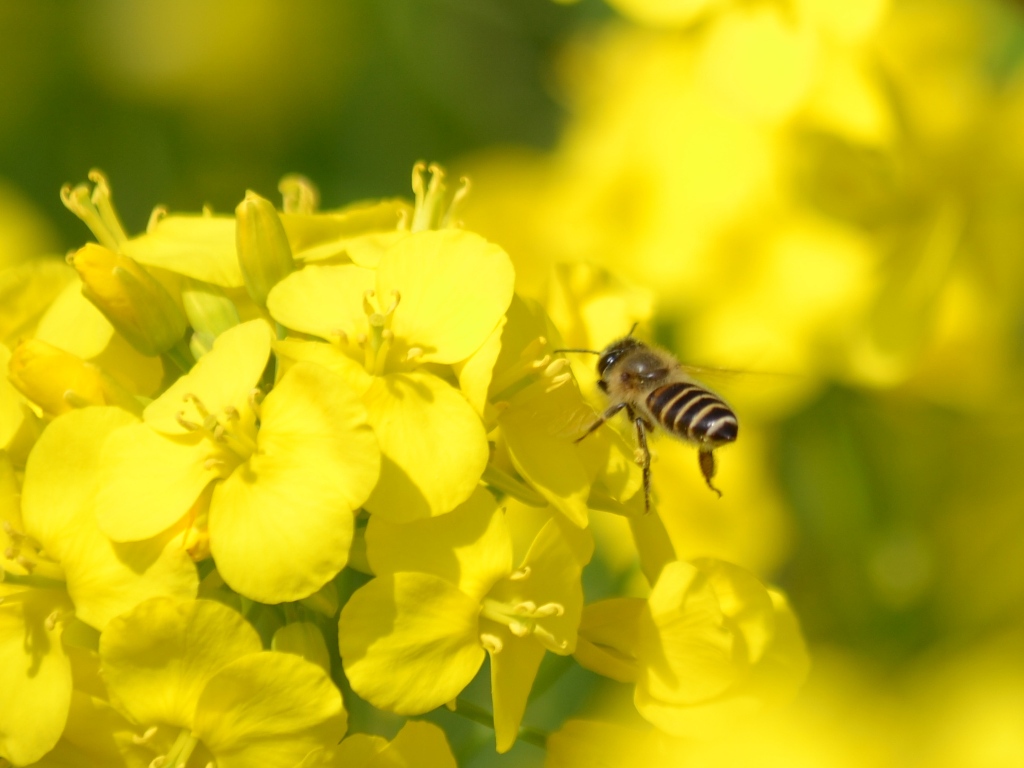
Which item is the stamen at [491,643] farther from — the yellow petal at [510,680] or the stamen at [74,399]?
the stamen at [74,399]

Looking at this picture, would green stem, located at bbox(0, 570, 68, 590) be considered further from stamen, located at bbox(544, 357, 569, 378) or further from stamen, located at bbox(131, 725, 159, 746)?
stamen, located at bbox(544, 357, 569, 378)

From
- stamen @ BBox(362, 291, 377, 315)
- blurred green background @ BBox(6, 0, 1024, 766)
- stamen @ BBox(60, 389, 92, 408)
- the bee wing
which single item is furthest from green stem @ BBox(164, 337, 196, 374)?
blurred green background @ BBox(6, 0, 1024, 766)

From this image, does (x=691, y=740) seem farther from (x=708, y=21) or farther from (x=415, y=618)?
(x=708, y=21)

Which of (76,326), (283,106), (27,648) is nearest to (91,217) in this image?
(76,326)

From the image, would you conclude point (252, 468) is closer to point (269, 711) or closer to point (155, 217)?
point (269, 711)

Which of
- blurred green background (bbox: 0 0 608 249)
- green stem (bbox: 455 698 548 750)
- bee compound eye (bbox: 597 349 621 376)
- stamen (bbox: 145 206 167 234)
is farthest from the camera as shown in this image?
blurred green background (bbox: 0 0 608 249)

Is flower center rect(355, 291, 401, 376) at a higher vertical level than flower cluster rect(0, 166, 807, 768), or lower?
higher
